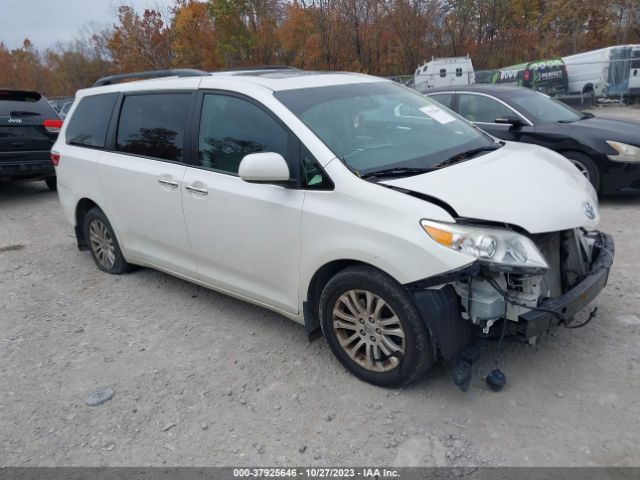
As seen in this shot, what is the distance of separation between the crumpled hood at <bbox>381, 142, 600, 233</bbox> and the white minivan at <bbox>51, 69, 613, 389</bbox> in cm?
1

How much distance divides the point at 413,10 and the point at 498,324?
3147 cm

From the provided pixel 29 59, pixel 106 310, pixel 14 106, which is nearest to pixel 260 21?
pixel 14 106

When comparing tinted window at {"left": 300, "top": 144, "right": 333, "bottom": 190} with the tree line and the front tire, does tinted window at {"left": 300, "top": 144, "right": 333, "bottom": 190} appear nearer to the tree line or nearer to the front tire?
the front tire

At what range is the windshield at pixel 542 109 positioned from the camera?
694cm

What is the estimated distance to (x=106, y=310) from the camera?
456 cm

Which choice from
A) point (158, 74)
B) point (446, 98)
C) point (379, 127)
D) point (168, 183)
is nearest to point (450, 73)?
point (446, 98)

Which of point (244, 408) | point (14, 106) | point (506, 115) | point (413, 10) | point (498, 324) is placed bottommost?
point (244, 408)

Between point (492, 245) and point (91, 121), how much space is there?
160 inches

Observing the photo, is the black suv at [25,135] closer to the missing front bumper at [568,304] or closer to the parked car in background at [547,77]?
the missing front bumper at [568,304]

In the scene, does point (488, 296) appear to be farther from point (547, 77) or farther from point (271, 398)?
point (547, 77)

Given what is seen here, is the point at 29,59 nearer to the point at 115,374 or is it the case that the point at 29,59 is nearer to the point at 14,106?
the point at 14,106

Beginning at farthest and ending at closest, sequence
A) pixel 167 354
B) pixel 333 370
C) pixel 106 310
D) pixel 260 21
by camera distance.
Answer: pixel 260 21 → pixel 106 310 → pixel 167 354 → pixel 333 370

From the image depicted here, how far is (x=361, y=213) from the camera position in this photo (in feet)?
9.71

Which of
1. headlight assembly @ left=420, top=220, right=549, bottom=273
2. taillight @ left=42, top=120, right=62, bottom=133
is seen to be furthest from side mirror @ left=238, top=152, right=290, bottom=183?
taillight @ left=42, top=120, right=62, bottom=133
